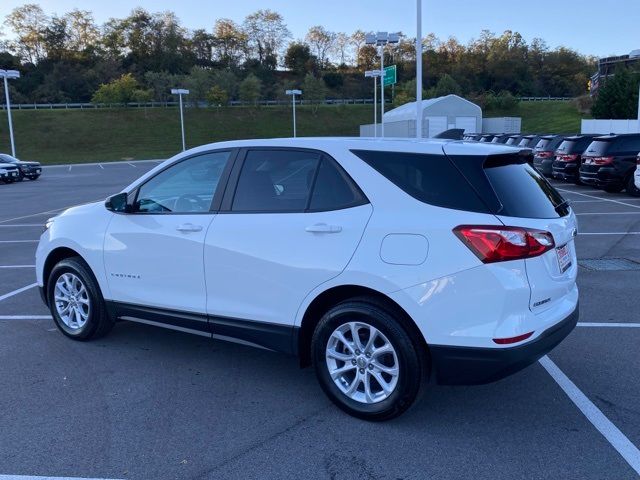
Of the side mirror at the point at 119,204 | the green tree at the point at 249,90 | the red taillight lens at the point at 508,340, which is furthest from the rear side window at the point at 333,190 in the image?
the green tree at the point at 249,90

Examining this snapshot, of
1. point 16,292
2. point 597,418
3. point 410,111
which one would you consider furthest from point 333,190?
point 410,111

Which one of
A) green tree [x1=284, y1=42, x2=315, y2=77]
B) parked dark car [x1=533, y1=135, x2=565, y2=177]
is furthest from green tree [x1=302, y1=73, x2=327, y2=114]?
parked dark car [x1=533, y1=135, x2=565, y2=177]

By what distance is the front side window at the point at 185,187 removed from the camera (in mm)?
4506

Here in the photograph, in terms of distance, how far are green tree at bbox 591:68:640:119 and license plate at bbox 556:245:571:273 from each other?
174 ft

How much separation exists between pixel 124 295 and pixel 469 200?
2.99 m

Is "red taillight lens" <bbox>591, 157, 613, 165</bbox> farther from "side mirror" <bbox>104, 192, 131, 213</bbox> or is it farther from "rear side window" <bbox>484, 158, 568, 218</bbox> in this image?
"side mirror" <bbox>104, 192, 131, 213</bbox>

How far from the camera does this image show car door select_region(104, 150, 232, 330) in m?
4.42

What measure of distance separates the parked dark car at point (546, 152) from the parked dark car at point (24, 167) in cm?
2361

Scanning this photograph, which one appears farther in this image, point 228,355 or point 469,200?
point 228,355

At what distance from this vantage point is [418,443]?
3.52 m

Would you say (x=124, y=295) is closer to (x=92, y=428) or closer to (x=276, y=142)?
(x=92, y=428)

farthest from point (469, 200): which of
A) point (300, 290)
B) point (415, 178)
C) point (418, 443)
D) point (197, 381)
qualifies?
point (197, 381)

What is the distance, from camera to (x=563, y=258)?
380cm

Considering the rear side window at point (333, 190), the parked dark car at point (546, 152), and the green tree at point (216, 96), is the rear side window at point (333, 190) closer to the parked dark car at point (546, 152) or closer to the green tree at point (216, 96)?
the parked dark car at point (546, 152)
